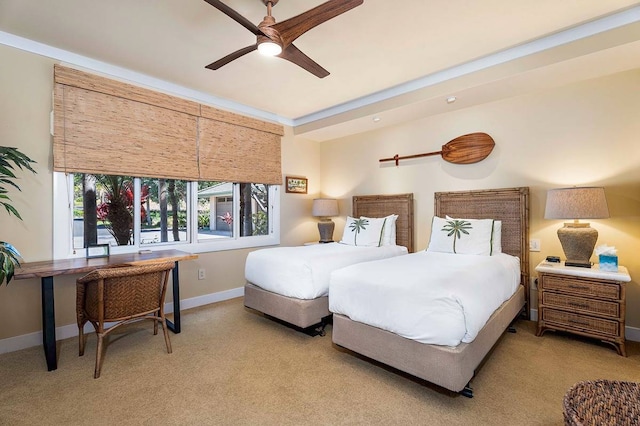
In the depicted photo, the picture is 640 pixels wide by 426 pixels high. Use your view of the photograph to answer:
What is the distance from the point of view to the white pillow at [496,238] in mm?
3135

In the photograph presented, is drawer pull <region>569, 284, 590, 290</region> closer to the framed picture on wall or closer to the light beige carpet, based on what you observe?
the light beige carpet

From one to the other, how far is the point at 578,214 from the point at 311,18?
2.73 metres

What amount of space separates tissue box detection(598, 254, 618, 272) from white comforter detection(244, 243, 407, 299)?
2.06m

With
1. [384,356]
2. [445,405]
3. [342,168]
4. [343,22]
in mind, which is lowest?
[445,405]

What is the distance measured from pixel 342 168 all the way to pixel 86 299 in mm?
3873

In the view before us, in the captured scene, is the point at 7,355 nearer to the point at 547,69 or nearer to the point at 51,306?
the point at 51,306

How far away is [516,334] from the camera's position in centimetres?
288

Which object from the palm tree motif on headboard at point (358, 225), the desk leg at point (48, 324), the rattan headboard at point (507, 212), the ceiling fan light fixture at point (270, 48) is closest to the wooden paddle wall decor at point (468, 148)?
the rattan headboard at point (507, 212)

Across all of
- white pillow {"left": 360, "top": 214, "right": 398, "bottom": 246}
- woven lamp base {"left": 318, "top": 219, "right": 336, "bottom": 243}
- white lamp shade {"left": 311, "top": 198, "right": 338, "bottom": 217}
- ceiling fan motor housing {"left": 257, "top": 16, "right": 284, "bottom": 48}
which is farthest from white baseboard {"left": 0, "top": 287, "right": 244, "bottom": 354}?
ceiling fan motor housing {"left": 257, "top": 16, "right": 284, "bottom": 48}

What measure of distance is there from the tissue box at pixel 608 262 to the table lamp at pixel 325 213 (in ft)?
10.4

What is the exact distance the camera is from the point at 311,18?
1899 mm

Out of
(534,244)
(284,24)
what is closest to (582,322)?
(534,244)

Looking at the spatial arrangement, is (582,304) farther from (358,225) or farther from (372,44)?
(372,44)

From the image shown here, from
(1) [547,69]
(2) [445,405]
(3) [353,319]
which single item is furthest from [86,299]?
(1) [547,69]
